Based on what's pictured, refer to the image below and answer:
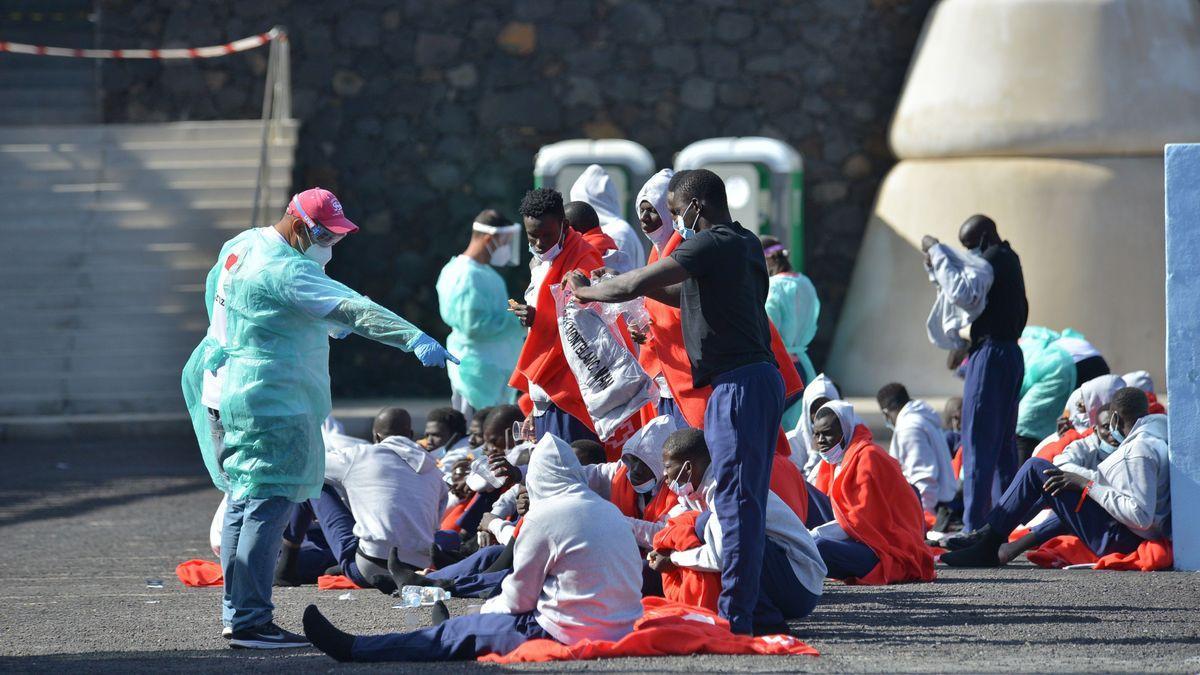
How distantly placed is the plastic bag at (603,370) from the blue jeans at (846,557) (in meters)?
1.00

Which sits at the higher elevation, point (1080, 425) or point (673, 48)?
point (673, 48)

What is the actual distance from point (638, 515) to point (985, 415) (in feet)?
→ 7.83

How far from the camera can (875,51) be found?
15.1m

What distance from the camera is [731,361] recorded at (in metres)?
5.81

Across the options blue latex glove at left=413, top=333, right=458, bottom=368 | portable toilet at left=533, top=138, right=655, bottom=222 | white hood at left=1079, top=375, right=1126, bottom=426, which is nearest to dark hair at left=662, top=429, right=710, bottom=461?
blue latex glove at left=413, top=333, right=458, bottom=368

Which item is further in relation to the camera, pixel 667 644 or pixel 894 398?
pixel 894 398

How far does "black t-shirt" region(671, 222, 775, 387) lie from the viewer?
5.75 meters

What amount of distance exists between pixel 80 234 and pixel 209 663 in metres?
10.1

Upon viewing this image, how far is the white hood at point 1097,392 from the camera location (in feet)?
27.1

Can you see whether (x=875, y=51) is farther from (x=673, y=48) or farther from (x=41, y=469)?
(x=41, y=469)

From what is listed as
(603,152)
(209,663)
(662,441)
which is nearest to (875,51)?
(603,152)

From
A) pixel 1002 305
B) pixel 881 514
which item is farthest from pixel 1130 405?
pixel 881 514

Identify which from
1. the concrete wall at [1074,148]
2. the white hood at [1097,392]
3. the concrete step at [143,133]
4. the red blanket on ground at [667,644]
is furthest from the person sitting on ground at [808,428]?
the concrete step at [143,133]

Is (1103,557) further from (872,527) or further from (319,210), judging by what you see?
(319,210)
